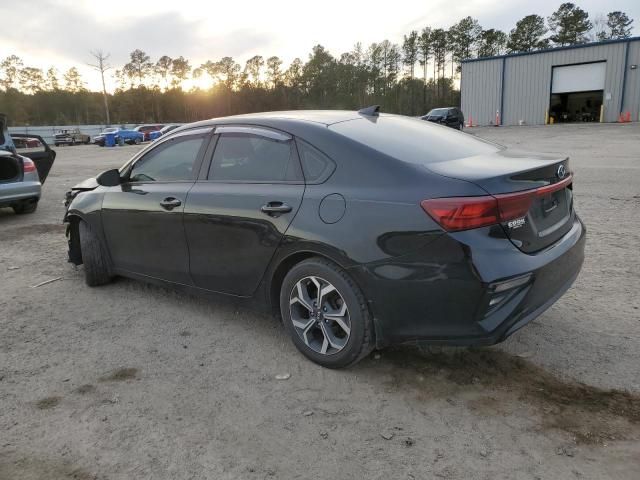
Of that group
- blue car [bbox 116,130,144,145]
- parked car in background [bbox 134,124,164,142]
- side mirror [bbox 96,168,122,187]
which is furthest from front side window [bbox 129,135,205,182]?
parked car in background [bbox 134,124,164,142]

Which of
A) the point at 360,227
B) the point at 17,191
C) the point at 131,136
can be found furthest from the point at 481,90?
the point at 360,227

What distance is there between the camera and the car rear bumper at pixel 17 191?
8.12m

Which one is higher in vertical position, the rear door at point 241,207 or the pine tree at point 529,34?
the pine tree at point 529,34

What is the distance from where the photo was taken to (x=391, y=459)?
2.34 metres

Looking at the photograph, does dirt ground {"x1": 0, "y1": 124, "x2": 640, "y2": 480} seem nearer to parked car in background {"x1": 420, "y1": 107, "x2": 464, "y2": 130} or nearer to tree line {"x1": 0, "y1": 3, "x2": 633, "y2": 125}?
parked car in background {"x1": 420, "y1": 107, "x2": 464, "y2": 130}

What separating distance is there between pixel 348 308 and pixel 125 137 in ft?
130

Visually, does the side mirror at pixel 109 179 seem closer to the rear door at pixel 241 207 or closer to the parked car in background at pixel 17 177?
the rear door at pixel 241 207

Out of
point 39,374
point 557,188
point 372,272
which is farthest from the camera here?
point 39,374

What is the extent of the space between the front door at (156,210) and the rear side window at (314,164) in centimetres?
100

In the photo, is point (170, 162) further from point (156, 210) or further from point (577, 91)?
point (577, 91)

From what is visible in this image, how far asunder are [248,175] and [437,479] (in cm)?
221

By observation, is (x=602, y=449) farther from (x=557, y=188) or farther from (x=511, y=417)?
(x=557, y=188)

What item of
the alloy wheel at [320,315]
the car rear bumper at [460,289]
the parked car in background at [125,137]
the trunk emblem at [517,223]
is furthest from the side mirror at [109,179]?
the parked car in background at [125,137]

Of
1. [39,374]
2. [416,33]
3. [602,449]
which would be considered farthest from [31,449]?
[416,33]
